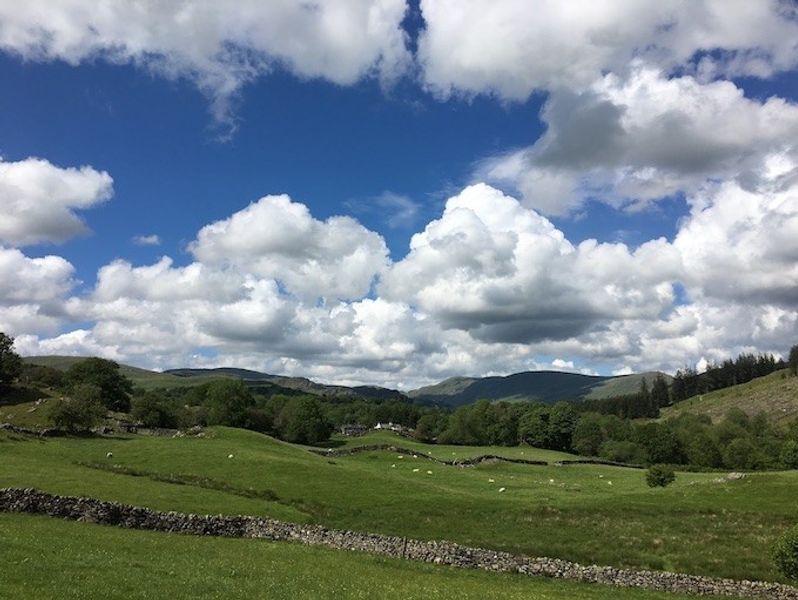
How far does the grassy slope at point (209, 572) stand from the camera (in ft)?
69.7

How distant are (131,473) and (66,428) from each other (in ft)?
120

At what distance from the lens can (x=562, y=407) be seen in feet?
585

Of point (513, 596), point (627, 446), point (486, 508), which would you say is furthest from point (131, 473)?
point (627, 446)

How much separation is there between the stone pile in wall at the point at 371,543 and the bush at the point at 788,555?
96cm

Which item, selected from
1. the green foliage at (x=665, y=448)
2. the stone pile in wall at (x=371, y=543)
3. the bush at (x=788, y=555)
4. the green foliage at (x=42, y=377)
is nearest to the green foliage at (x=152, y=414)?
the green foliage at (x=42, y=377)

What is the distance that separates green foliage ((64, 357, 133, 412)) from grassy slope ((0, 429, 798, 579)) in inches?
3628

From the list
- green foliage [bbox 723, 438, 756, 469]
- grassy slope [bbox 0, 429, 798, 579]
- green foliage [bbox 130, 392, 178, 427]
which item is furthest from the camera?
green foliage [bbox 130, 392, 178, 427]

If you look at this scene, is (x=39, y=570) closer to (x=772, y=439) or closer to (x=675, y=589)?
(x=675, y=589)

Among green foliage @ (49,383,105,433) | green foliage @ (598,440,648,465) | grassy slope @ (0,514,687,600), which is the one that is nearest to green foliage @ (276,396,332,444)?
green foliage @ (49,383,105,433)

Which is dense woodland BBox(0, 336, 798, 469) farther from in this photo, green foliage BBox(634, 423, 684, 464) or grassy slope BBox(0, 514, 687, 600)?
grassy slope BBox(0, 514, 687, 600)

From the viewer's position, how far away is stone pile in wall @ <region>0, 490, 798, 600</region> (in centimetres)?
3341

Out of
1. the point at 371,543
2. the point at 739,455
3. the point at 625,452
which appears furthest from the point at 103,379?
the point at 739,455

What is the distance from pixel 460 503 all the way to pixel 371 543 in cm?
1702

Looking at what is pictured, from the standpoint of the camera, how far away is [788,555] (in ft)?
106
